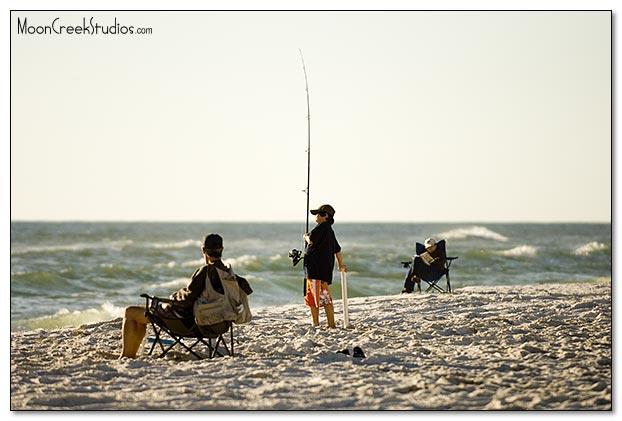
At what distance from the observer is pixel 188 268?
20.1m

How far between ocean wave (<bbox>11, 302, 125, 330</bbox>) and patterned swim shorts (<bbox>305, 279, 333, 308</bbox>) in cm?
424

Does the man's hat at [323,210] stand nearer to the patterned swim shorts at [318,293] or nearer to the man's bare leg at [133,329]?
the patterned swim shorts at [318,293]

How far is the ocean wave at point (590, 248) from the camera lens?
23297 millimetres

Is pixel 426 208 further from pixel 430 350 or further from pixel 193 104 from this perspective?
pixel 430 350

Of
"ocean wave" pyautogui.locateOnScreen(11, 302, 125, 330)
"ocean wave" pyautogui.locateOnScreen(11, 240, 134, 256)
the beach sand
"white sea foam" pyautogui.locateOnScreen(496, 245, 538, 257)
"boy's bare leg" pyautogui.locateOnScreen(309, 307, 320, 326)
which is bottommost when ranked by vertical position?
"ocean wave" pyautogui.locateOnScreen(11, 302, 125, 330)

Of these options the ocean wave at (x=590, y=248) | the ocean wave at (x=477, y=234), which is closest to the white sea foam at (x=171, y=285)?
the ocean wave at (x=590, y=248)

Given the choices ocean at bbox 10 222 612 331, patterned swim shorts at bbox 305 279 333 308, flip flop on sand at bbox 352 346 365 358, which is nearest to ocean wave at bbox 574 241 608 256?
ocean at bbox 10 222 612 331

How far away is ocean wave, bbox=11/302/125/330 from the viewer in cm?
1031

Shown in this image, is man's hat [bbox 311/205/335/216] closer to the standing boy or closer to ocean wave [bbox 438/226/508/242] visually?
the standing boy

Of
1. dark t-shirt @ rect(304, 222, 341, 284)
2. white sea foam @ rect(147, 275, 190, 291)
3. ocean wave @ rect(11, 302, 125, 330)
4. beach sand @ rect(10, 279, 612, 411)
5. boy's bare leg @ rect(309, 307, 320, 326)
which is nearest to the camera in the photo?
beach sand @ rect(10, 279, 612, 411)

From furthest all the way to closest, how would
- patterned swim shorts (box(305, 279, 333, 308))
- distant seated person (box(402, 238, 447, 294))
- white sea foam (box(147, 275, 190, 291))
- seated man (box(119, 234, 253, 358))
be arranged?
white sea foam (box(147, 275, 190, 291)) < distant seated person (box(402, 238, 447, 294)) < patterned swim shorts (box(305, 279, 333, 308)) < seated man (box(119, 234, 253, 358))

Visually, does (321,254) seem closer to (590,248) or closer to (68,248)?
(590,248)

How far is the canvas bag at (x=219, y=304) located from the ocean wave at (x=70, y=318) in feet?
16.6

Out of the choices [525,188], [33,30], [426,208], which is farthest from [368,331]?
[426,208]
